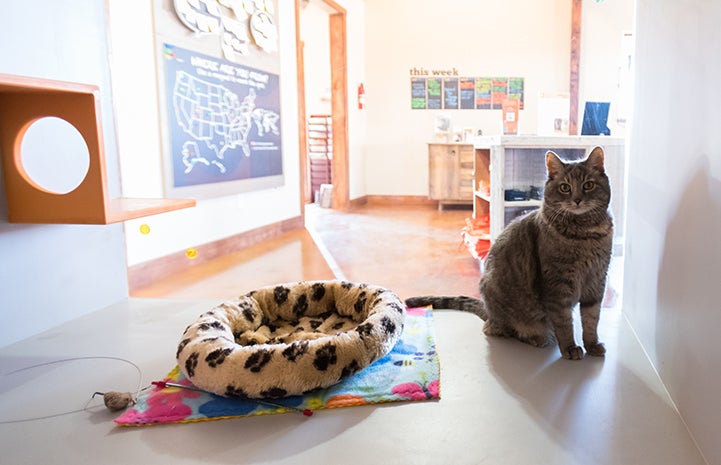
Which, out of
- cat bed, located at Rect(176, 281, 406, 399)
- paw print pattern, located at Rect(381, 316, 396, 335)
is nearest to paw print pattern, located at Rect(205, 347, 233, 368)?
cat bed, located at Rect(176, 281, 406, 399)

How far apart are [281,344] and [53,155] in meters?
1.08

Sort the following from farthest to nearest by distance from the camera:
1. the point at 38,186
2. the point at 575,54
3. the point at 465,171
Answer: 1. the point at 575,54
2. the point at 465,171
3. the point at 38,186

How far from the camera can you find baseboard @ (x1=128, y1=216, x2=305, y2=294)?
2.87 m

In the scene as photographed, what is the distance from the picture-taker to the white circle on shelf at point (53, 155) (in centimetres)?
167

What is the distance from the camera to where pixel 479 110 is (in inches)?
257

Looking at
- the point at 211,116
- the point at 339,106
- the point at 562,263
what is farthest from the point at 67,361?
the point at 339,106

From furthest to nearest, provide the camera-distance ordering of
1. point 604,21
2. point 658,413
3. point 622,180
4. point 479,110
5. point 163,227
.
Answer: point 479,110 < point 604,21 < point 163,227 < point 622,180 < point 658,413

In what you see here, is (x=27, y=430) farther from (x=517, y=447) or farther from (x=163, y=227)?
(x=163, y=227)

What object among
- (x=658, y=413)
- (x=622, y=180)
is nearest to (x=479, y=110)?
(x=622, y=180)

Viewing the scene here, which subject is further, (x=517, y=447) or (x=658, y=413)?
(x=658, y=413)

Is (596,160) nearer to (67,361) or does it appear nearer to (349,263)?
(67,361)

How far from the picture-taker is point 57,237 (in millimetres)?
1746

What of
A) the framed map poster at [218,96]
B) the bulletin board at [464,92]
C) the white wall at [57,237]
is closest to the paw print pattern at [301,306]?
the white wall at [57,237]

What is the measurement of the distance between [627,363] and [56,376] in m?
1.46
